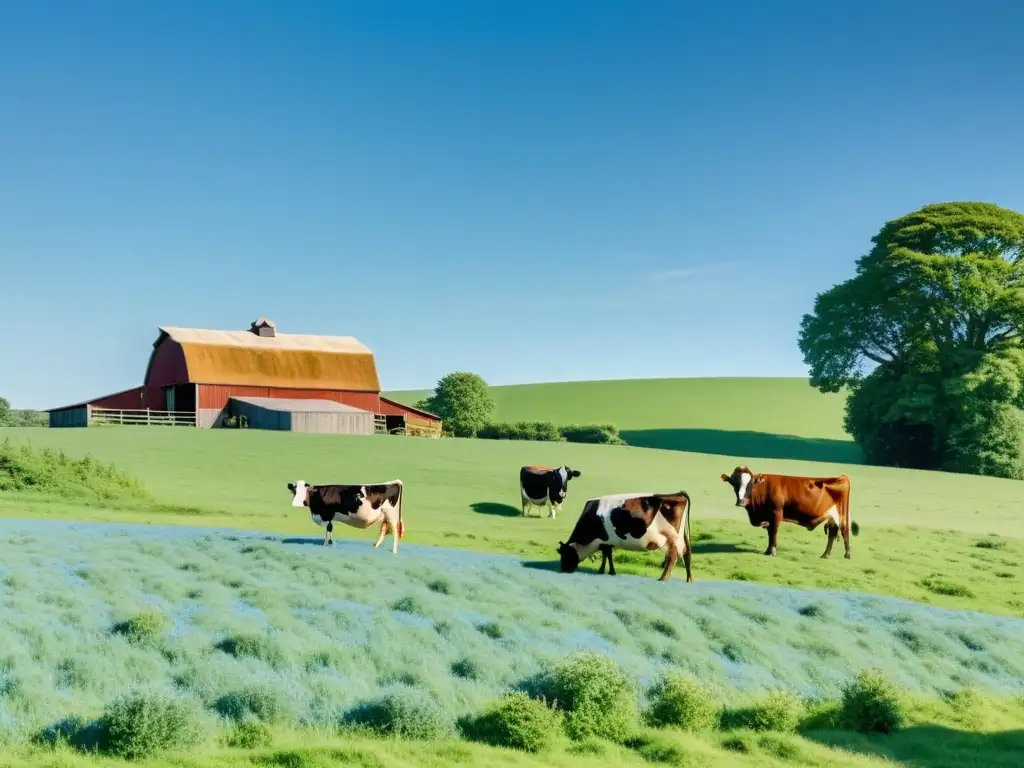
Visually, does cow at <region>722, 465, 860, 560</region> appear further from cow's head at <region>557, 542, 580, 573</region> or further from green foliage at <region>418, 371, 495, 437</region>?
green foliage at <region>418, 371, 495, 437</region>

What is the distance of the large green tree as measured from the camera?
185ft

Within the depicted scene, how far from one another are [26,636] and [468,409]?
63488 millimetres


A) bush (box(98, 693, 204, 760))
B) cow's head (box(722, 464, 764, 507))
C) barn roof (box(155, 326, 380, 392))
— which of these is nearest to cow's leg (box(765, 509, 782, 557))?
cow's head (box(722, 464, 764, 507))

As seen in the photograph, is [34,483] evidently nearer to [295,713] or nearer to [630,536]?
[630,536]

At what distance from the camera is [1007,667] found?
1727cm

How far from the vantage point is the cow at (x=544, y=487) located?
3341 cm

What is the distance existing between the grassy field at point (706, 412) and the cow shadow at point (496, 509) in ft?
129

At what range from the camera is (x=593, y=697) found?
12.7 metres

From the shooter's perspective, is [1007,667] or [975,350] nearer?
[1007,667]

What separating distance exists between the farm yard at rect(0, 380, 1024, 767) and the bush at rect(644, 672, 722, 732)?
0.42ft

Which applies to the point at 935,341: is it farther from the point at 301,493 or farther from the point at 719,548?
the point at 301,493

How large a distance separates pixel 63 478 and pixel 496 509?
14111 mm

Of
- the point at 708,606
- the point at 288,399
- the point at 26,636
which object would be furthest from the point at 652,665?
the point at 288,399

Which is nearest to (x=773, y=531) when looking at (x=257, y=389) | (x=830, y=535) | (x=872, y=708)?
(x=830, y=535)
